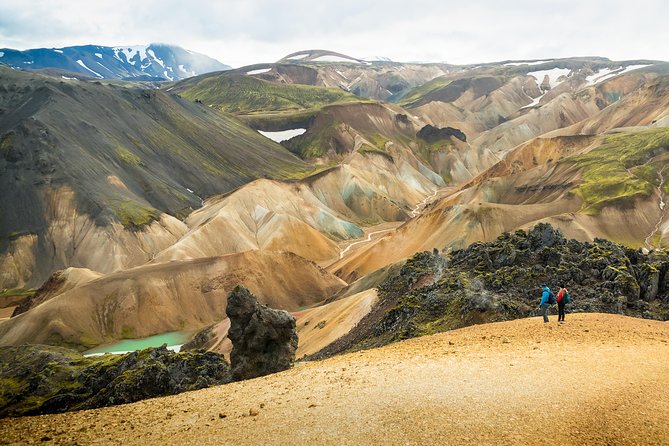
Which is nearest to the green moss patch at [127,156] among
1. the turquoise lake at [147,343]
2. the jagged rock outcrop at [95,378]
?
the turquoise lake at [147,343]

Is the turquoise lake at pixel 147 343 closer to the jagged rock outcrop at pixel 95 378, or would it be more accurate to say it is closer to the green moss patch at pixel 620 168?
the jagged rock outcrop at pixel 95 378

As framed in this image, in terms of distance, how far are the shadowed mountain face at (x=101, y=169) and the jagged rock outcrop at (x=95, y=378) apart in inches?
2621

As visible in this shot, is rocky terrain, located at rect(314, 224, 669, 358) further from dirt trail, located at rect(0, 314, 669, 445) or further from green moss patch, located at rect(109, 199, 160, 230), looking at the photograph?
green moss patch, located at rect(109, 199, 160, 230)

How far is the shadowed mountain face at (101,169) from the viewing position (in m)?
109

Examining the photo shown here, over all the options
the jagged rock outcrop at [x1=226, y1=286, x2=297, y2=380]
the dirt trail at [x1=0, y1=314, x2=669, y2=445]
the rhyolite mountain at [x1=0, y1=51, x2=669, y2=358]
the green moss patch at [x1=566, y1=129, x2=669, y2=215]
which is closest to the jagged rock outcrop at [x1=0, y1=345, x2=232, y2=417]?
the jagged rock outcrop at [x1=226, y1=286, x2=297, y2=380]

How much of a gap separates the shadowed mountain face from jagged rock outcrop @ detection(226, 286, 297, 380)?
276ft

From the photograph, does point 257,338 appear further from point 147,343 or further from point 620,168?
point 620,168

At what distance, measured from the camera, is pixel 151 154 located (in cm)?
15388

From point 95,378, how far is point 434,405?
24452mm

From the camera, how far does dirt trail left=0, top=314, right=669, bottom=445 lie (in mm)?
13992

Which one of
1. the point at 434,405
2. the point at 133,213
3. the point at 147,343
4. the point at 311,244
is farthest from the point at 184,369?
the point at 133,213

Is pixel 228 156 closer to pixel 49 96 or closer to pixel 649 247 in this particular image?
pixel 49 96

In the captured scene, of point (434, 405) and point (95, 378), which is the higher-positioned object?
point (434, 405)

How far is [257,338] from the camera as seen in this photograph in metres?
27.5
